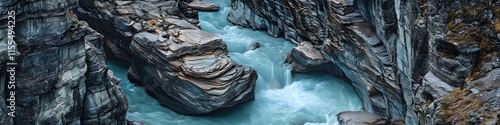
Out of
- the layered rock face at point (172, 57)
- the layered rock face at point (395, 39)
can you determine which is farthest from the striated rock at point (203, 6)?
the layered rock face at point (172, 57)

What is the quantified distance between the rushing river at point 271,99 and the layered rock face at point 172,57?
2.11 ft

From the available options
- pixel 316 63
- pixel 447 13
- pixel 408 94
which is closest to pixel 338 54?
pixel 316 63

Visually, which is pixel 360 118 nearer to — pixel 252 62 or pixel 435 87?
pixel 252 62

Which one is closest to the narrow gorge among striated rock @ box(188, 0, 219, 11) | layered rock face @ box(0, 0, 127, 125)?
layered rock face @ box(0, 0, 127, 125)

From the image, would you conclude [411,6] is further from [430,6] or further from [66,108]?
[66,108]

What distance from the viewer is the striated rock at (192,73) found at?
30.0 m

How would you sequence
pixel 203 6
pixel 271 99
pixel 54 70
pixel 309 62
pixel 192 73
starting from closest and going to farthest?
pixel 54 70 < pixel 192 73 < pixel 271 99 < pixel 309 62 < pixel 203 6

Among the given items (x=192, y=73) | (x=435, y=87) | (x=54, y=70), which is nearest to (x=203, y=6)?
(x=192, y=73)

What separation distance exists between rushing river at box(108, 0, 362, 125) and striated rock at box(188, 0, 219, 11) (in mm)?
5423

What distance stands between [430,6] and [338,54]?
39.8 ft

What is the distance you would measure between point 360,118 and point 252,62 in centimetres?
829

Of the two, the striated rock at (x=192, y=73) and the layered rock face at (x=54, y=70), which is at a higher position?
the layered rock face at (x=54, y=70)

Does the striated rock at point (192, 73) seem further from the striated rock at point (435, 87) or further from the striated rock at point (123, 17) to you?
the striated rock at point (435, 87)

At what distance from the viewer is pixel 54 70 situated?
2125 centimetres
